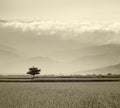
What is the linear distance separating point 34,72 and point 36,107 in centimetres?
9840

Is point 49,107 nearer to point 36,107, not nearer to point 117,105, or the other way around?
point 36,107

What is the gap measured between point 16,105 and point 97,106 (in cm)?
659

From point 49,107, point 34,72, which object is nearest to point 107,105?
point 49,107

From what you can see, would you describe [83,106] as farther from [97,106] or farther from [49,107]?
[49,107]

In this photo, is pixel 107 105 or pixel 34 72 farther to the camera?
pixel 34 72

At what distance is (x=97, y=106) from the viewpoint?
25375mm

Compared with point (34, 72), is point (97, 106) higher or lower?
lower

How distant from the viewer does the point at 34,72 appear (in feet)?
403

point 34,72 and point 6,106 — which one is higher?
point 34,72

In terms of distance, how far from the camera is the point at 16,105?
26016 mm

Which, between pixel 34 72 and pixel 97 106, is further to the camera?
pixel 34 72

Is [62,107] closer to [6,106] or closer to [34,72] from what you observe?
[6,106]

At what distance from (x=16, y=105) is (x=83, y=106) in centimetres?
548

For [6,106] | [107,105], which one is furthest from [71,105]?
[6,106]
